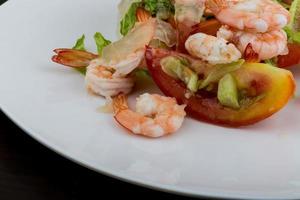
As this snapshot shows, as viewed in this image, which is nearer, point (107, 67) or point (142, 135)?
point (142, 135)

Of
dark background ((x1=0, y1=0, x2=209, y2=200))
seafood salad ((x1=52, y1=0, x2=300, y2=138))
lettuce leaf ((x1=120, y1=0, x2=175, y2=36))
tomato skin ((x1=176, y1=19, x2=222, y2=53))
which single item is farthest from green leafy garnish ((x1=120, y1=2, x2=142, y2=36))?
dark background ((x1=0, y1=0, x2=209, y2=200))

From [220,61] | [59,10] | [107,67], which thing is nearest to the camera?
[220,61]

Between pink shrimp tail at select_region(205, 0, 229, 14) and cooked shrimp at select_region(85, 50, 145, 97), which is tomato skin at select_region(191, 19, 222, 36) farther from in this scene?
cooked shrimp at select_region(85, 50, 145, 97)

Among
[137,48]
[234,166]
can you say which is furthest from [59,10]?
[234,166]

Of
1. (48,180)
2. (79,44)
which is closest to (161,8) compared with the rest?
(79,44)

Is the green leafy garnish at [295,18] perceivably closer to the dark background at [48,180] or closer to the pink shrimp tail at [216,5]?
the pink shrimp tail at [216,5]

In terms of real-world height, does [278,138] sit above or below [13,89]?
below

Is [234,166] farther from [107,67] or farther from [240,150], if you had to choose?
[107,67]
